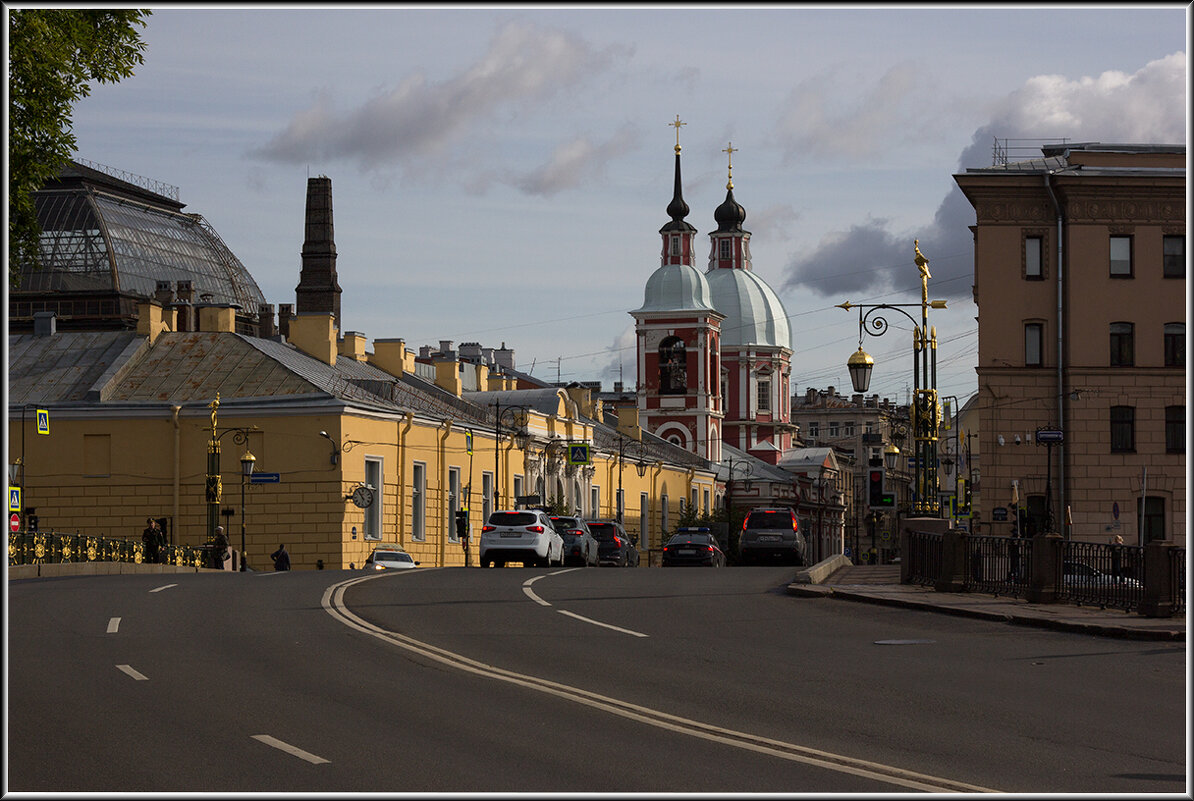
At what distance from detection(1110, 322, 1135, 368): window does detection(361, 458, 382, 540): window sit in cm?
2650

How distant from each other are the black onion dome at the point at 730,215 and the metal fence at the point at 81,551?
92200 millimetres

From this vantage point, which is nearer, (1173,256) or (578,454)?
(1173,256)

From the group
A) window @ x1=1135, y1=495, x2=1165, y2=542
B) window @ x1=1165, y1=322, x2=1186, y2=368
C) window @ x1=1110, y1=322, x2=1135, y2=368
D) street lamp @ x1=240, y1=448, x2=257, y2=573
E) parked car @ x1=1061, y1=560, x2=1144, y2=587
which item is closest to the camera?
parked car @ x1=1061, y1=560, x2=1144, y2=587

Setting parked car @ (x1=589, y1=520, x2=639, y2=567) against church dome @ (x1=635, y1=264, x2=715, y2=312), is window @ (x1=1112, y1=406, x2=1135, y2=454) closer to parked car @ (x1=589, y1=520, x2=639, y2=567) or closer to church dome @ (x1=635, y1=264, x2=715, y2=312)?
parked car @ (x1=589, y1=520, x2=639, y2=567)

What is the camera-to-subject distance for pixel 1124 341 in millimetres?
58312

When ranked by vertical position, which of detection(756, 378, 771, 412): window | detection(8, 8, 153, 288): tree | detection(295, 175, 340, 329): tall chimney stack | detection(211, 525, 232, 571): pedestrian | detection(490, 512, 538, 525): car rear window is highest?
detection(295, 175, 340, 329): tall chimney stack

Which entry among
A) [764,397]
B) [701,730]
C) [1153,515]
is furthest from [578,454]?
[764,397]

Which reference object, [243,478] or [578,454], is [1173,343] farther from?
[243,478]

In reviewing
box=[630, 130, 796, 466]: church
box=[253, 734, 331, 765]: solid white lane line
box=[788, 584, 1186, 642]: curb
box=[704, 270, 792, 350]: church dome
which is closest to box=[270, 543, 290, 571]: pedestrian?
box=[788, 584, 1186, 642]: curb

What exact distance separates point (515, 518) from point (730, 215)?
96.0 metres

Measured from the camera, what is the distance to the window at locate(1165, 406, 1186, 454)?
5734cm

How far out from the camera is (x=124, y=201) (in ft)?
331

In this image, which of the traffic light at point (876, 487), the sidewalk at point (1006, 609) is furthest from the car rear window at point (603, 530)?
the sidewalk at point (1006, 609)

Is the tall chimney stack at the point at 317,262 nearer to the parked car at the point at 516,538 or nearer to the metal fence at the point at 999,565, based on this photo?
the parked car at the point at 516,538
